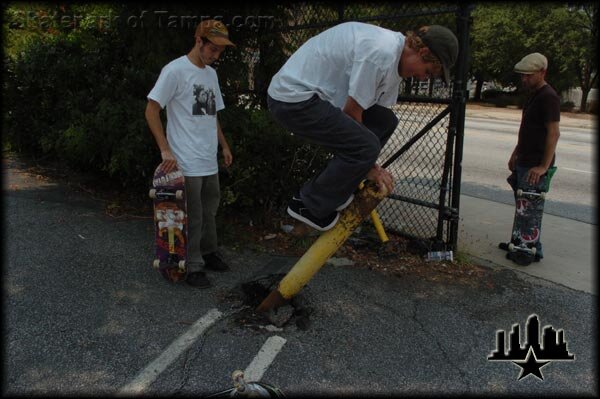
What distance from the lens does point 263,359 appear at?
108 inches

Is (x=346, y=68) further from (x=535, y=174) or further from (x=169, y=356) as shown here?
(x=535, y=174)

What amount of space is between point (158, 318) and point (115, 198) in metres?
3.29

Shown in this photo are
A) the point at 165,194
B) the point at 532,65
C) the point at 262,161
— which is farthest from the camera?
the point at 262,161

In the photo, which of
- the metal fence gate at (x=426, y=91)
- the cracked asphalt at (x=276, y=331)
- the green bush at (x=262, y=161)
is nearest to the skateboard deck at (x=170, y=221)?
the cracked asphalt at (x=276, y=331)

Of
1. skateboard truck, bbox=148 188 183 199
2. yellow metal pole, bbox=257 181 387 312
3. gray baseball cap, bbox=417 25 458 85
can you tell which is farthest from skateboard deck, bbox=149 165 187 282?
gray baseball cap, bbox=417 25 458 85

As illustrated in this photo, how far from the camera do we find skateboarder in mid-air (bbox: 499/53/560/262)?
13.9ft

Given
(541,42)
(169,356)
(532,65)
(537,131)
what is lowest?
(169,356)

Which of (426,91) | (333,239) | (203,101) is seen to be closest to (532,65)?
(426,91)

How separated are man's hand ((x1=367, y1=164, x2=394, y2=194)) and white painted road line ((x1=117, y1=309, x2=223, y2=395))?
1.39m

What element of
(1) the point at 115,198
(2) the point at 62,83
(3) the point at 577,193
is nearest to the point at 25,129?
(2) the point at 62,83

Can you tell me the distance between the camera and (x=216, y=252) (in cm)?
412

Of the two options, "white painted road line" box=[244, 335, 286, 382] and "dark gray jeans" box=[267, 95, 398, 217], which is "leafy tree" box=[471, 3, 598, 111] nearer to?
"dark gray jeans" box=[267, 95, 398, 217]

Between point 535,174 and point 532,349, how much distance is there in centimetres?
194

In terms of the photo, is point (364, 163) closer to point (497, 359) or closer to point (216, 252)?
point (497, 359)
